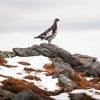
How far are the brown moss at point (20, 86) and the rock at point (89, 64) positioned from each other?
49.3 feet

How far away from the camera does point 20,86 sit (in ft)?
112

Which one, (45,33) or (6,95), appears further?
(45,33)

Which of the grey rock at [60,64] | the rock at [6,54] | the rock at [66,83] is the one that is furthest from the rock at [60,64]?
the rock at [66,83]

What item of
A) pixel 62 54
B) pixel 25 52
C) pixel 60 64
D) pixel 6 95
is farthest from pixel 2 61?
pixel 6 95

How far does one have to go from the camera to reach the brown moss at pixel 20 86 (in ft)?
110

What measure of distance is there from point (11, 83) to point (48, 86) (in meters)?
4.17

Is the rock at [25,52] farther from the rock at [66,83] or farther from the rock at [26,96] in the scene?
the rock at [26,96]

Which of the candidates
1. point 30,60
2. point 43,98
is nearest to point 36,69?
point 30,60

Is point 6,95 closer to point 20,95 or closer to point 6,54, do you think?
point 20,95

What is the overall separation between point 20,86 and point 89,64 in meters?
19.4

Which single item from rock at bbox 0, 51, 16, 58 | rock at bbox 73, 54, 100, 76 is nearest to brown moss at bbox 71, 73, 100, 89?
rock at bbox 73, 54, 100, 76

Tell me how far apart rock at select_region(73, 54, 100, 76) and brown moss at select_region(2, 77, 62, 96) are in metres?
15.0

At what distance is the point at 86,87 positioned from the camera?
3906 centimetres

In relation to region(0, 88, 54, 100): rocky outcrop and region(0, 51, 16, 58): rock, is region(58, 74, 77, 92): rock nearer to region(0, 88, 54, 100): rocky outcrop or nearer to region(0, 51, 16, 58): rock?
region(0, 88, 54, 100): rocky outcrop
